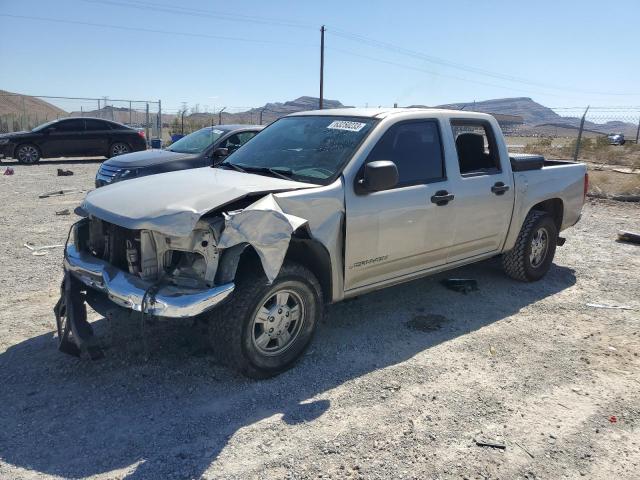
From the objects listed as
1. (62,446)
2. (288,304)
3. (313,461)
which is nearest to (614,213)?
(288,304)

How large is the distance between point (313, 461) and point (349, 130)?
2.62m

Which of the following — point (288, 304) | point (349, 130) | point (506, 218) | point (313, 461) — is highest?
point (349, 130)

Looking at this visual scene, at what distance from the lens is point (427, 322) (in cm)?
485

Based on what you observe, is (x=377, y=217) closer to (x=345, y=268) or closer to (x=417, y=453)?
(x=345, y=268)

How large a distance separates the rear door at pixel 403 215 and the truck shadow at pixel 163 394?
599mm

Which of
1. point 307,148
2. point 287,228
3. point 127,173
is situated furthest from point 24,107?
point 287,228

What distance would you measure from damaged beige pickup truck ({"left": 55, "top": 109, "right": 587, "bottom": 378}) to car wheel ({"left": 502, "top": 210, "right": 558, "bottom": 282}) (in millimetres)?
605

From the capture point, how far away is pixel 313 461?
2869mm

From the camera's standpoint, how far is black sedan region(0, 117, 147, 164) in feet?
54.6

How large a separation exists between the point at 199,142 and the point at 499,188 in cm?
642

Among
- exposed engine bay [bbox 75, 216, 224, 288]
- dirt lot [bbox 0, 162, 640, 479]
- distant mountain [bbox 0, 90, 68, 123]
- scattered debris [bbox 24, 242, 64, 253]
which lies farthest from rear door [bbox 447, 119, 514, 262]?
distant mountain [bbox 0, 90, 68, 123]

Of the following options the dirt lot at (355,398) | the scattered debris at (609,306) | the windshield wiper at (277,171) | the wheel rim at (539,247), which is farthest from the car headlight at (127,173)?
the scattered debris at (609,306)

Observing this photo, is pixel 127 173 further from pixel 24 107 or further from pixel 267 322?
pixel 24 107

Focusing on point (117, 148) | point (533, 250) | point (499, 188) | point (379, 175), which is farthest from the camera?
point (117, 148)
